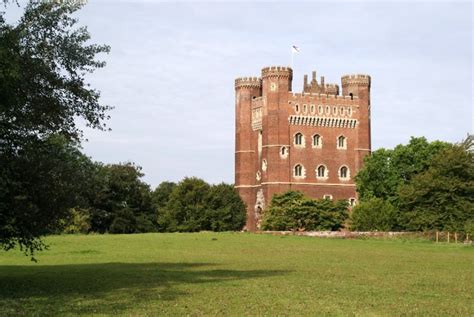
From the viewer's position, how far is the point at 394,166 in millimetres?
86562

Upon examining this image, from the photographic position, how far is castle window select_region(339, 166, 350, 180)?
103438 millimetres

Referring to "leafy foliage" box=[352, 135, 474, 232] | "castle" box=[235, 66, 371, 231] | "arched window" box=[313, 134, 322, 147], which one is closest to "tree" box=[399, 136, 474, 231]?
"leafy foliage" box=[352, 135, 474, 232]

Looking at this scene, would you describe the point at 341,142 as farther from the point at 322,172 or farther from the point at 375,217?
the point at 375,217

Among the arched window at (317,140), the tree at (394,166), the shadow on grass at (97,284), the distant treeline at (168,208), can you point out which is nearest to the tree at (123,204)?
the distant treeline at (168,208)

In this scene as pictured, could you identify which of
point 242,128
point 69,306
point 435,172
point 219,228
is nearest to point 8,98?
point 69,306

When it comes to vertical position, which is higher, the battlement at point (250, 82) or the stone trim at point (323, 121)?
the battlement at point (250, 82)

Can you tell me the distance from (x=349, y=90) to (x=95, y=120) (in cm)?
8649

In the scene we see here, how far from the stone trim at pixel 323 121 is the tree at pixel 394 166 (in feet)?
44.7

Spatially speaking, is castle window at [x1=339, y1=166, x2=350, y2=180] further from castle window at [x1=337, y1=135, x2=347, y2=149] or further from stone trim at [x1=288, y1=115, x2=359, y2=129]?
stone trim at [x1=288, y1=115, x2=359, y2=129]

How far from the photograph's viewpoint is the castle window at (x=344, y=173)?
103m

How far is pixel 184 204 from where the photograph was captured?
97.9m

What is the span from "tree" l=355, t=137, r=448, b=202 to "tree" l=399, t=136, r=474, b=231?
14.2 m

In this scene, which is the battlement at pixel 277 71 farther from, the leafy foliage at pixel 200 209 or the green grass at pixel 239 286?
the green grass at pixel 239 286

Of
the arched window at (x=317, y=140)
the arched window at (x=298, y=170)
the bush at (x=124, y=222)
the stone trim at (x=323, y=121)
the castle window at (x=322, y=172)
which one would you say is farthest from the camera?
the arched window at (x=317, y=140)
